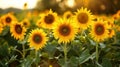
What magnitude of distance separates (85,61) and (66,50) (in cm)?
22

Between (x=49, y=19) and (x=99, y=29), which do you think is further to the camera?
(x=49, y=19)

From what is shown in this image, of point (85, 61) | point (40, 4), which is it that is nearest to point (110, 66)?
point (85, 61)

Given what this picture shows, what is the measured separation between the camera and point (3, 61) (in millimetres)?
5281

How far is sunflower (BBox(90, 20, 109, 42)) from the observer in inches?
171

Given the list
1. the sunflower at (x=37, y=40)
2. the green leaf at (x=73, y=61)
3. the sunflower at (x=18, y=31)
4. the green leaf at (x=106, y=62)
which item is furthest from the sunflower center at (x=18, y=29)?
the green leaf at (x=106, y=62)

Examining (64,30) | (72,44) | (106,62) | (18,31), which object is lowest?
(106,62)

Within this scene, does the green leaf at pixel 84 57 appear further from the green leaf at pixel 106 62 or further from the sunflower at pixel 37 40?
the sunflower at pixel 37 40

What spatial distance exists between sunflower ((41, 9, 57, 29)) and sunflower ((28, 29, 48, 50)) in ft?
1.45

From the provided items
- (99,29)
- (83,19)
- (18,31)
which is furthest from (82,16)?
(18,31)

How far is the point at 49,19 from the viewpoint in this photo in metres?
5.08

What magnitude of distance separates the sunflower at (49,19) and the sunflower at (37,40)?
44 centimetres

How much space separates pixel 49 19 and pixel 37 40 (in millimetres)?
538

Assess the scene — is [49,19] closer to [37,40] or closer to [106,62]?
[37,40]

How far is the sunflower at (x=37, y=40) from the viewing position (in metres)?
4.54
